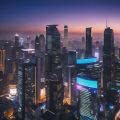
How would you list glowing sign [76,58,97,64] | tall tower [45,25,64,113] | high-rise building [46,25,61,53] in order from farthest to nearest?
glowing sign [76,58,97,64] < high-rise building [46,25,61,53] < tall tower [45,25,64,113]

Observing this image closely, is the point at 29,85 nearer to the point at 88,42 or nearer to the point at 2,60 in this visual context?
the point at 2,60

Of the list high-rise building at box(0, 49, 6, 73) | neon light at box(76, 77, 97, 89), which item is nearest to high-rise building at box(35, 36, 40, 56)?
high-rise building at box(0, 49, 6, 73)

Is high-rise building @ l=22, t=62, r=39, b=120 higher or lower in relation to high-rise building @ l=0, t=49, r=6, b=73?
lower

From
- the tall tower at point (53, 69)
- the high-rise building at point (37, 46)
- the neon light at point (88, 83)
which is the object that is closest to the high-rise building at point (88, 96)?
the neon light at point (88, 83)

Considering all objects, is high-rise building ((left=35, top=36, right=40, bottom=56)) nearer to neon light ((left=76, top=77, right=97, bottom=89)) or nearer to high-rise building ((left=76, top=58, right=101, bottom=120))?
high-rise building ((left=76, top=58, right=101, bottom=120))

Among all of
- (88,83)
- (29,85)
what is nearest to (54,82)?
(29,85)

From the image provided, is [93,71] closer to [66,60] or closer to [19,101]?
[66,60]

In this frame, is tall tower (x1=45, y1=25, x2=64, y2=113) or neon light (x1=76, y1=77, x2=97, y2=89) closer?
neon light (x1=76, y1=77, x2=97, y2=89)

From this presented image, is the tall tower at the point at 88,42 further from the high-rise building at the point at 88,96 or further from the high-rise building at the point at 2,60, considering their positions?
the high-rise building at the point at 2,60
